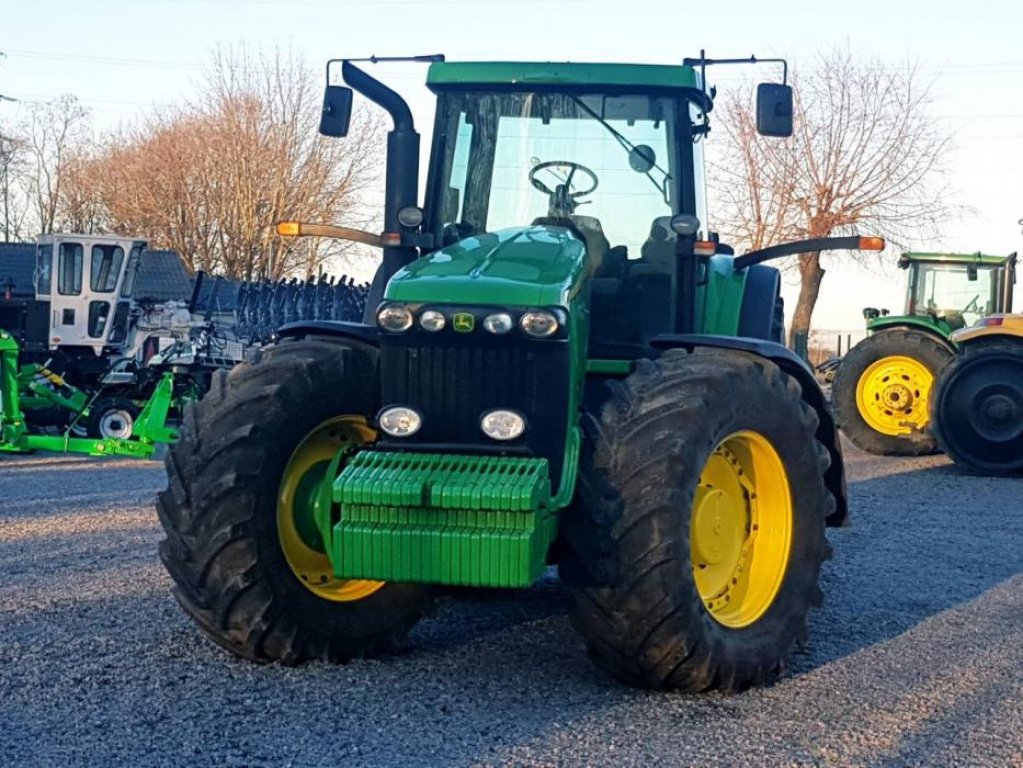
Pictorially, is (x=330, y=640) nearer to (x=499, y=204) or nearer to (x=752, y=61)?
(x=499, y=204)

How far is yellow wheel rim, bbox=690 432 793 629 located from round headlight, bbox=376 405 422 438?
1.15m

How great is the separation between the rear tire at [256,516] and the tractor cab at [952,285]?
52.0 feet

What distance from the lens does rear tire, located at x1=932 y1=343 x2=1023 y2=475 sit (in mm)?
14938

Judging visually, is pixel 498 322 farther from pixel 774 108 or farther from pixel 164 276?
pixel 164 276

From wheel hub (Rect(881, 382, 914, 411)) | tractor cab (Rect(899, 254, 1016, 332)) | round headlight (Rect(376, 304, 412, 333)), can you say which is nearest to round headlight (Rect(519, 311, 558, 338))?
round headlight (Rect(376, 304, 412, 333))

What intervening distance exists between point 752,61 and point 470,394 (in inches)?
99.4

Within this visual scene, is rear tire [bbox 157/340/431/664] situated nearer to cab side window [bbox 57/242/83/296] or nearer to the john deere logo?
the john deere logo

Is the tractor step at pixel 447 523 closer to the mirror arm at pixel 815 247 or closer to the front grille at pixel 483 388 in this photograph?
the front grille at pixel 483 388

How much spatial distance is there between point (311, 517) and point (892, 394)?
1301 cm

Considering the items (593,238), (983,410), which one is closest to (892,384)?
(983,410)

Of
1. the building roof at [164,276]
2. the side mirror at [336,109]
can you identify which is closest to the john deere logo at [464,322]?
the side mirror at [336,109]

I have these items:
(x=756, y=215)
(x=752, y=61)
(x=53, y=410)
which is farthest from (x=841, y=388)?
(x=756, y=215)

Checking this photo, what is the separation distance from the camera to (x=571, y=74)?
659cm

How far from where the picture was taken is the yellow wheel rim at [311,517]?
5.59 metres
